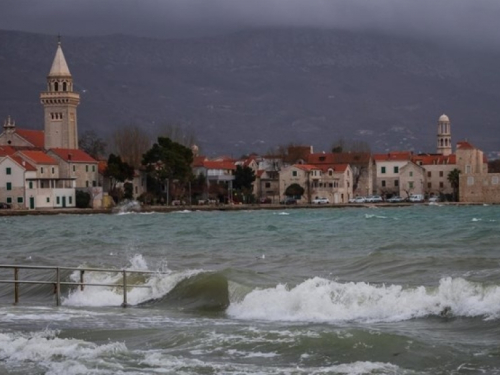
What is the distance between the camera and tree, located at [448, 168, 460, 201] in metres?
129

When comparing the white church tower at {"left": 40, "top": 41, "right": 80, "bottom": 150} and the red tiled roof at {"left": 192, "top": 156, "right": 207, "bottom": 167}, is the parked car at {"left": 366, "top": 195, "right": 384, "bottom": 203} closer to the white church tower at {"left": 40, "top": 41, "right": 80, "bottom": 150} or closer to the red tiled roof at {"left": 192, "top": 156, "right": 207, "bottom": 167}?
the red tiled roof at {"left": 192, "top": 156, "right": 207, "bottom": 167}

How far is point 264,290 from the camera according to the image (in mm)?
24953

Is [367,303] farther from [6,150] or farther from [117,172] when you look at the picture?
[6,150]

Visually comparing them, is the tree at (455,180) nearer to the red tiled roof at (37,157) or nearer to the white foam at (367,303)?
Result: the red tiled roof at (37,157)

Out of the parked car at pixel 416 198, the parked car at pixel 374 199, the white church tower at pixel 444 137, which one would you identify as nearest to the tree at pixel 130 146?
the parked car at pixel 374 199

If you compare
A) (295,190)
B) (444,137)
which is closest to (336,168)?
(295,190)

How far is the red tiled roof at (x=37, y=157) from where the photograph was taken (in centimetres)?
10550

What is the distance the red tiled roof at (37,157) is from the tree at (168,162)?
34.6 ft

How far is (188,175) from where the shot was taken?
377ft

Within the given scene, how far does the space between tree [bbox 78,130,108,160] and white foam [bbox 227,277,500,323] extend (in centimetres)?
12075

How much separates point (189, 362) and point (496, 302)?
23.2ft

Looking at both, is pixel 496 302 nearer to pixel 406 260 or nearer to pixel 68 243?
pixel 406 260

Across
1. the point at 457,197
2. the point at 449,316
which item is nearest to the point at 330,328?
the point at 449,316

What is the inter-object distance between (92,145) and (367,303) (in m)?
133
